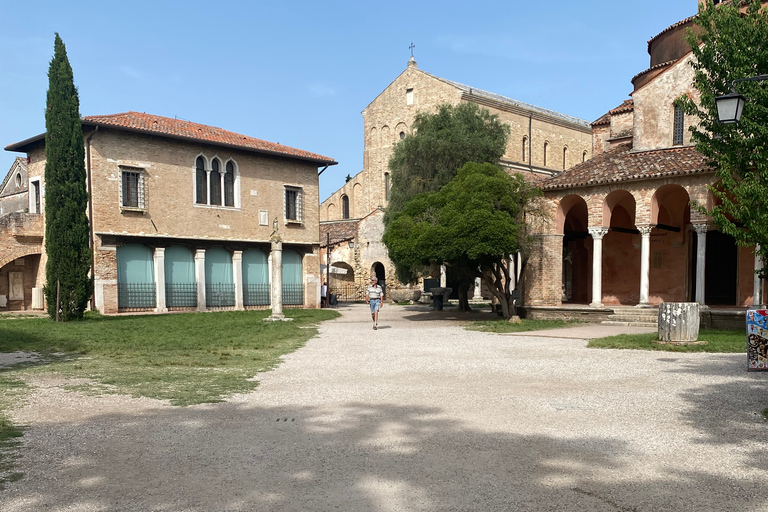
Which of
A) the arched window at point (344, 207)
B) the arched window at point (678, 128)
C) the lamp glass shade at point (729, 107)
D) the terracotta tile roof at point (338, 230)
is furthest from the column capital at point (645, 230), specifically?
the arched window at point (344, 207)

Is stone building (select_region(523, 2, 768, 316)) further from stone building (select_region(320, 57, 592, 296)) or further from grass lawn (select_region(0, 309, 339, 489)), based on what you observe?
stone building (select_region(320, 57, 592, 296))

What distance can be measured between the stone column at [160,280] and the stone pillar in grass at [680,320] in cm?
1868

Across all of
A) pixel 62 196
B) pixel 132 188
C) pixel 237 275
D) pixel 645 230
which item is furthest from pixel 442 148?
pixel 62 196

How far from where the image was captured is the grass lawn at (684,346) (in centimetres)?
1276

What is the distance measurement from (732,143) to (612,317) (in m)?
8.76

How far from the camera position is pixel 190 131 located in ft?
87.0

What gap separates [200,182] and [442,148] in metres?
10.4

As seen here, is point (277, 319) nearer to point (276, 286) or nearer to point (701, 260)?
point (276, 286)

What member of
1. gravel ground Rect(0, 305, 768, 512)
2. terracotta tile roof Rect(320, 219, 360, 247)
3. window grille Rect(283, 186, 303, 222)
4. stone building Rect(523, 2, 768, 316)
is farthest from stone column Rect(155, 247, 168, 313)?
terracotta tile roof Rect(320, 219, 360, 247)

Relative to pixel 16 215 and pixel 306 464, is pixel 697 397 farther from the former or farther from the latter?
pixel 16 215

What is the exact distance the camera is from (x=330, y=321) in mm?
22516

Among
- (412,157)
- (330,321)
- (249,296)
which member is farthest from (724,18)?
(249,296)

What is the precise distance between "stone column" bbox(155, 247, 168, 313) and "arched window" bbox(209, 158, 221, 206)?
3.10 m

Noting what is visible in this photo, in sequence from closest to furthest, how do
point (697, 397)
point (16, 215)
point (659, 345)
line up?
1. point (697, 397)
2. point (659, 345)
3. point (16, 215)
